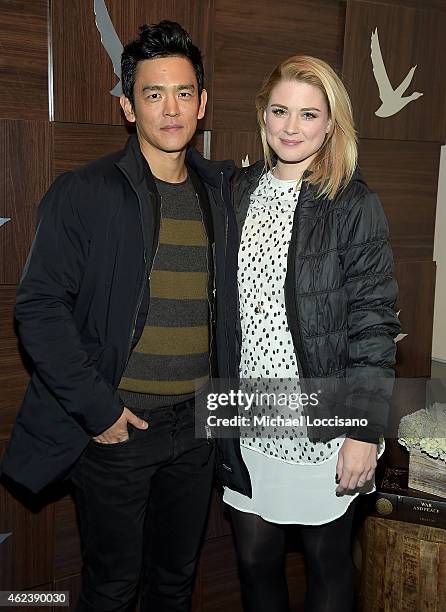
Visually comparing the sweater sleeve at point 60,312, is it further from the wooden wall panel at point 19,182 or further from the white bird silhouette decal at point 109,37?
the white bird silhouette decal at point 109,37

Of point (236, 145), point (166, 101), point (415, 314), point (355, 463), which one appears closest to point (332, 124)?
point (166, 101)

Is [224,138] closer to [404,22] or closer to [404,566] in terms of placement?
[404,22]

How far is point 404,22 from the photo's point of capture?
9.15ft

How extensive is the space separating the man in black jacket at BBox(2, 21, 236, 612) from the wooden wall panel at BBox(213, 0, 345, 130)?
43 centimetres

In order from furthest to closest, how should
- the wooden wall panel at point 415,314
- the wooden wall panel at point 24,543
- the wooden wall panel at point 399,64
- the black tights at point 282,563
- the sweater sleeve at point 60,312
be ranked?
1. the wooden wall panel at point 415,314
2. the wooden wall panel at point 399,64
3. the wooden wall panel at point 24,543
4. the black tights at point 282,563
5. the sweater sleeve at point 60,312

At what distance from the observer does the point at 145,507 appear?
2078 millimetres

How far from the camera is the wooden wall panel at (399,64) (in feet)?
→ 8.83

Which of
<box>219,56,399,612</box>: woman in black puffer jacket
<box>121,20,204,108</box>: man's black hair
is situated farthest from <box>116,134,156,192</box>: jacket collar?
<box>219,56,399,612</box>: woman in black puffer jacket

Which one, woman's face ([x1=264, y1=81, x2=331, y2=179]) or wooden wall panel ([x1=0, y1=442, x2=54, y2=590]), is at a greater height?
woman's face ([x1=264, y1=81, x2=331, y2=179])

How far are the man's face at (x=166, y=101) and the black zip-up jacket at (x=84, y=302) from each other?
0.08 metres

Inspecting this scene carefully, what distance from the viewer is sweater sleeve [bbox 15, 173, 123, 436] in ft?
6.11

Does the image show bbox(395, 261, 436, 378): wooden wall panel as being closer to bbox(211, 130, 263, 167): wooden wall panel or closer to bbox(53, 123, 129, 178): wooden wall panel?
bbox(211, 130, 263, 167): wooden wall panel

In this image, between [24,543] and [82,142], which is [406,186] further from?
[24,543]

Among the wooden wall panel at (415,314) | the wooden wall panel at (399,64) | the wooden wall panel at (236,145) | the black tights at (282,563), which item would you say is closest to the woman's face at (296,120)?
the wooden wall panel at (236,145)
